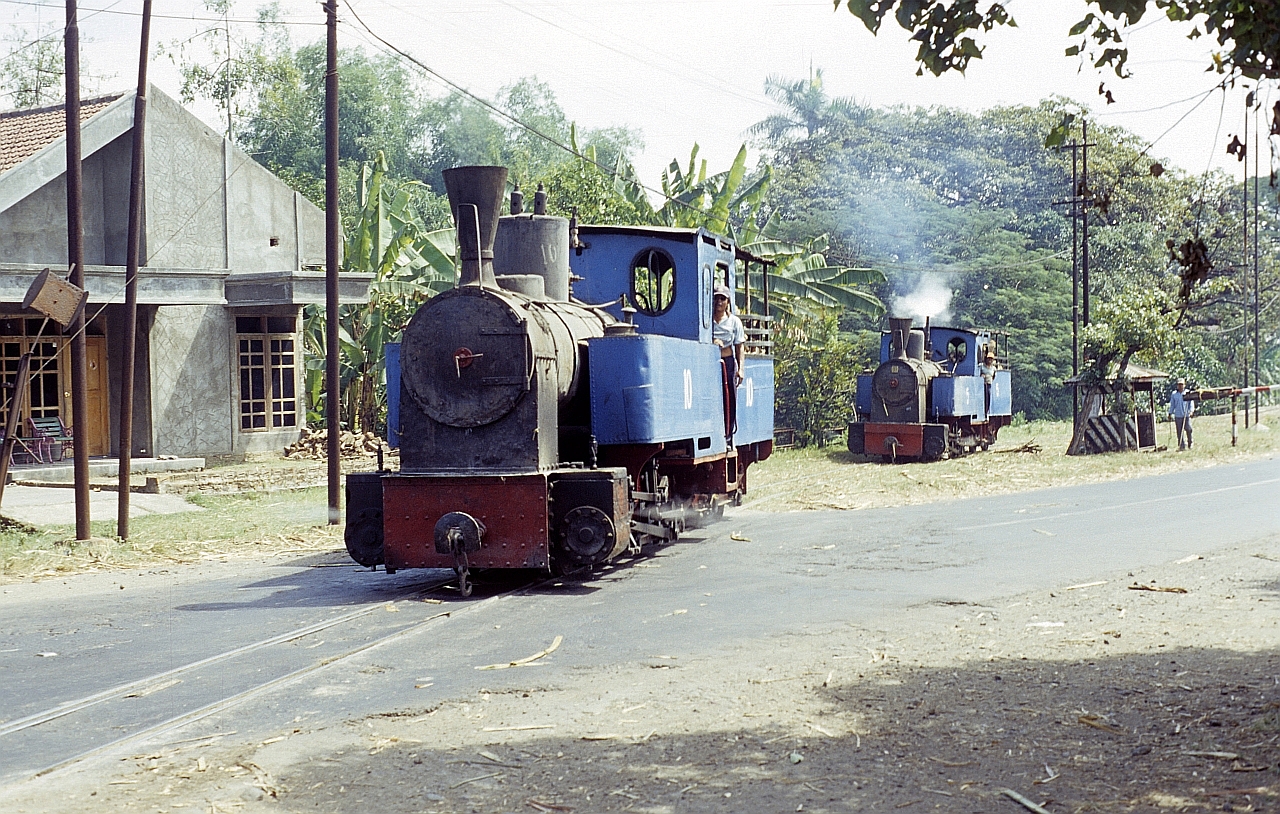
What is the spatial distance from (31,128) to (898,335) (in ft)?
53.5

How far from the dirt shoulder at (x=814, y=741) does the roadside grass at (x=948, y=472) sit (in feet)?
30.7

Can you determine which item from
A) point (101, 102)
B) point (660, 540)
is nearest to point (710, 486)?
point (660, 540)

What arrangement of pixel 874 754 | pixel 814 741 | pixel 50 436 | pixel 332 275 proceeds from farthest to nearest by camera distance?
pixel 50 436 → pixel 332 275 → pixel 814 741 → pixel 874 754

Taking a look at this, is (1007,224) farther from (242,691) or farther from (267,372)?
(242,691)

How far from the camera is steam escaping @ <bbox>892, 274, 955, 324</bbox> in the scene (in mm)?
42906

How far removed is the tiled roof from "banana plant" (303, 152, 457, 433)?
519cm

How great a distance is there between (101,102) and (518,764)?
19437mm

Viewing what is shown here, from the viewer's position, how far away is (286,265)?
23.5 meters

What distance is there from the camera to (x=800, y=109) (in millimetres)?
52000

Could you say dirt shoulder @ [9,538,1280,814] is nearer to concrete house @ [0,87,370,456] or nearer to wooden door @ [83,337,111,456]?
concrete house @ [0,87,370,456]

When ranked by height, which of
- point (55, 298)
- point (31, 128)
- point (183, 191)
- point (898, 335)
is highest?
point (31, 128)

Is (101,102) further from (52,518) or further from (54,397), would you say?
(52,518)

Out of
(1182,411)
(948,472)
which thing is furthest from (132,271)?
(1182,411)

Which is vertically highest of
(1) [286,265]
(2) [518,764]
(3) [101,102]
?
(3) [101,102]
